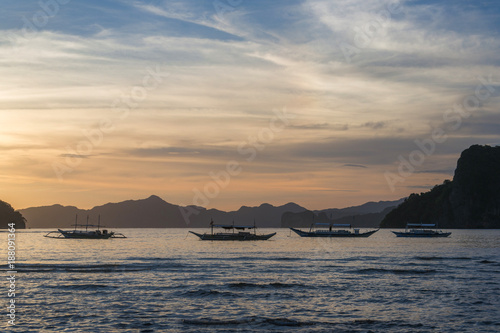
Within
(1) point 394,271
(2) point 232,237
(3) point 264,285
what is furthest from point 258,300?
(2) point 232,237

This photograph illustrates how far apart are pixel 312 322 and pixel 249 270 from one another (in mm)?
34855

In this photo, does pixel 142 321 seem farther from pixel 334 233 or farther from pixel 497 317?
pixel 334 233

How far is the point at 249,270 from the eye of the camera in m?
67.2

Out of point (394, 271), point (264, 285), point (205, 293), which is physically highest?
point (205, 293)

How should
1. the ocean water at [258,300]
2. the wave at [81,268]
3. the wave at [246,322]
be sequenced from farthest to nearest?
the wave at [81,268], the wave at [246,322], the ocean water at [258,300]

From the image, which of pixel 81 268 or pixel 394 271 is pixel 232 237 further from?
pixel 394 271

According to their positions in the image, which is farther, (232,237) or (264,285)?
(232,237)

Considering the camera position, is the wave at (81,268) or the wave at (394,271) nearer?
the wave at (394,271)

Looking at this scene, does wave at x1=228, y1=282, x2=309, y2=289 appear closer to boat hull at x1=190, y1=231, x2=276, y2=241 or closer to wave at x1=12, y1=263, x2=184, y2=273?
wave at x1=12, y1=263, x2=184, y2=273

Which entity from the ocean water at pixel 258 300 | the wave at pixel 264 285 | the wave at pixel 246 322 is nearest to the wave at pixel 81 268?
the ocean water at pixel 258 300

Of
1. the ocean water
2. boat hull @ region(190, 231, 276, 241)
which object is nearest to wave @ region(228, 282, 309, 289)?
the ocean water

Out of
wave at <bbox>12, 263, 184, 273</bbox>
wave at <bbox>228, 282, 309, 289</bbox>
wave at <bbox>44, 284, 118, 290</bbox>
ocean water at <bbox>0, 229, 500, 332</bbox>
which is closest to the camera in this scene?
ocean water at <bbox>0, 229, 500, 332</bbox>

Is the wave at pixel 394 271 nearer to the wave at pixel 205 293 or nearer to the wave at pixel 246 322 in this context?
the wave at pixel 205 293

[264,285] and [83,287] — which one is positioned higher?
[83,287]
